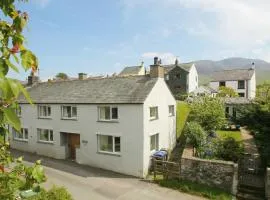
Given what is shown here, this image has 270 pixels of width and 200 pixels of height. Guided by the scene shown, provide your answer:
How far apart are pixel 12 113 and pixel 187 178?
17.4 metres

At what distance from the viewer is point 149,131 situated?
20.2m

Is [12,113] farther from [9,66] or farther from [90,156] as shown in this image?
[90,156]

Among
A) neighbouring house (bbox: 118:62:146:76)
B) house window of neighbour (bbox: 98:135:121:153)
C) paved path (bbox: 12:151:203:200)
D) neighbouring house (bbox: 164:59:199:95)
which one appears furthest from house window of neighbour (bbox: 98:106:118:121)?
neighbouring house (bbox: 118:62:146:76)

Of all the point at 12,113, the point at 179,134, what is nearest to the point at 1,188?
the point at 12,113

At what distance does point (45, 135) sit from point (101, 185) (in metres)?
11.3

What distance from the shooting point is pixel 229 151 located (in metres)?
18.8

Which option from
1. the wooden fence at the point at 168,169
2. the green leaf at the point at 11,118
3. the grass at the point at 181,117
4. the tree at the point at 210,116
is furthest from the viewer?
the grass at the point at 181,117

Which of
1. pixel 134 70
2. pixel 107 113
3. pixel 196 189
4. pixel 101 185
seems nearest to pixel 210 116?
pixel 196 189

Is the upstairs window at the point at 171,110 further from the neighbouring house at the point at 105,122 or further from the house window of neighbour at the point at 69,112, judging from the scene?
the house window of neighbour at the point at 69,112

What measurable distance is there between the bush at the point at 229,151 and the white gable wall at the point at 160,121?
5.65 m

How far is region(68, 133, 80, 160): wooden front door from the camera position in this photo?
2352cm

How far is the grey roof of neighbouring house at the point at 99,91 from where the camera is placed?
2011 cm

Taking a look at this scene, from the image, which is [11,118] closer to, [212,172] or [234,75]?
[212,172]

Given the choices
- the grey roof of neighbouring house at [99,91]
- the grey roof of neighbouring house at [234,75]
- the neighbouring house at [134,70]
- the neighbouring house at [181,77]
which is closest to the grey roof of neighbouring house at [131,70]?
the neighbouring house at [134,70]
